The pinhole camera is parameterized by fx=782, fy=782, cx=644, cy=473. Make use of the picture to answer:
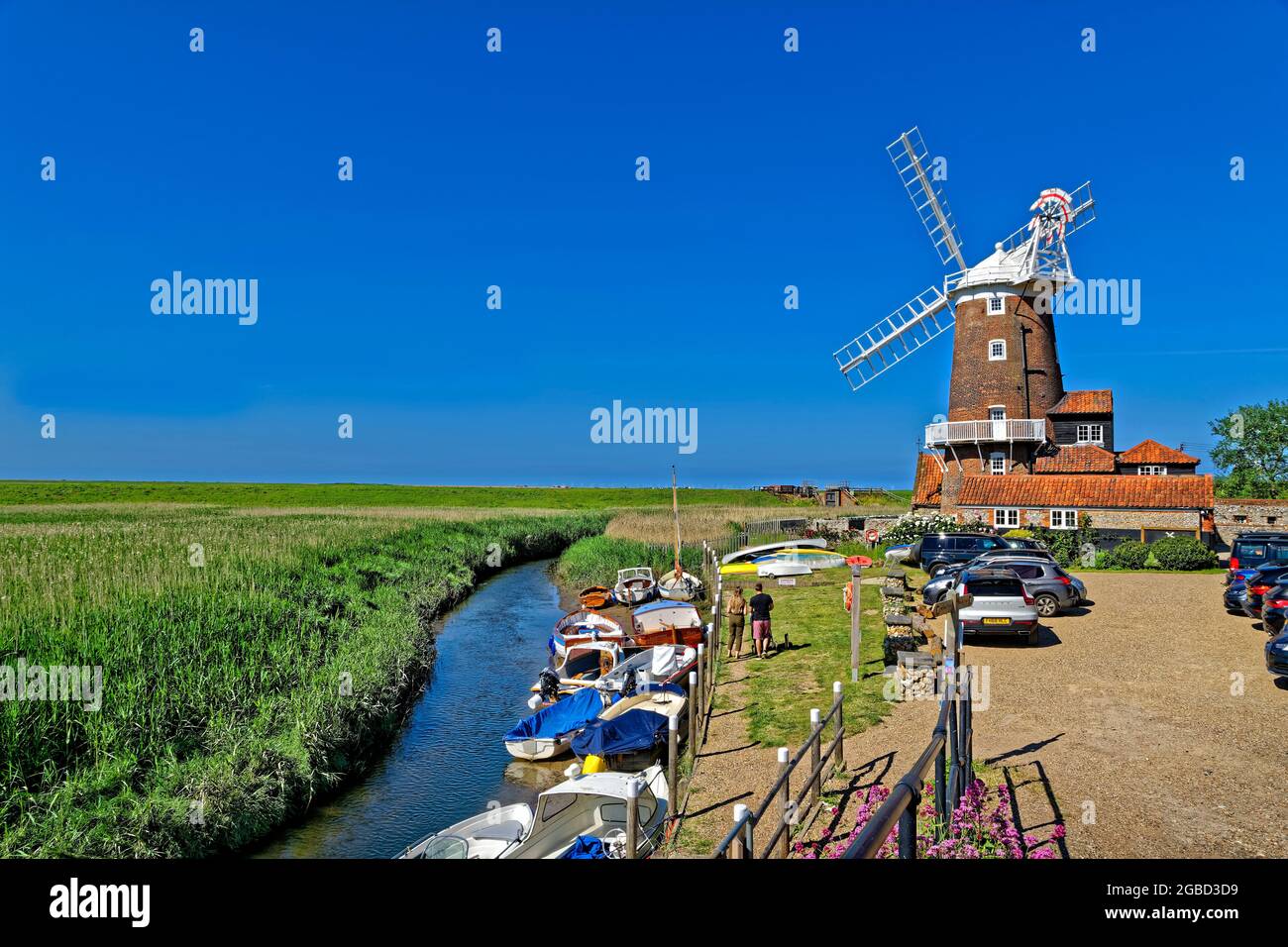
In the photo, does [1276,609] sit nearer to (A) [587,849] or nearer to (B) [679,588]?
(A) [587,849]

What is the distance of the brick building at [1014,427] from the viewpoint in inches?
1725

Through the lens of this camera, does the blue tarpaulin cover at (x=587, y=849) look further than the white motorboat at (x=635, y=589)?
No

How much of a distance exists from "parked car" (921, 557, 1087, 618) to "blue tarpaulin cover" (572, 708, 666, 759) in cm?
1206

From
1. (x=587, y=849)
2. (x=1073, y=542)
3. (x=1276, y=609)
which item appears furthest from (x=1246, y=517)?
(x=587, y=849)

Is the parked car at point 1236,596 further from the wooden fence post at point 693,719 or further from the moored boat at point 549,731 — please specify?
the moored boat at point 549,731

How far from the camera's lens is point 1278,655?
1491 centimetres

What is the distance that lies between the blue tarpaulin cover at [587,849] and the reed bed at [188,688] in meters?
5.61

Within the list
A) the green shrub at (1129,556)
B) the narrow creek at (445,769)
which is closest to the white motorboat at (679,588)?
the narrow creek at (445,769)

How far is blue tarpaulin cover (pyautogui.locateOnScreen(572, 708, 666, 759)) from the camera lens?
1608 cm

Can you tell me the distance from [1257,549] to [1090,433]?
19.9 m

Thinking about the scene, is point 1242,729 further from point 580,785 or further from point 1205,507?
point 1205,507

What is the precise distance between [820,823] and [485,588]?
35871 millimetres

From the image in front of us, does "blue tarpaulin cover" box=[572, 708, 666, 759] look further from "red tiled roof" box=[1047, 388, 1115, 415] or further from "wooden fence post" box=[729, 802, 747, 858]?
"red tiled roof" box=[1047, 388, 1115, 415]
